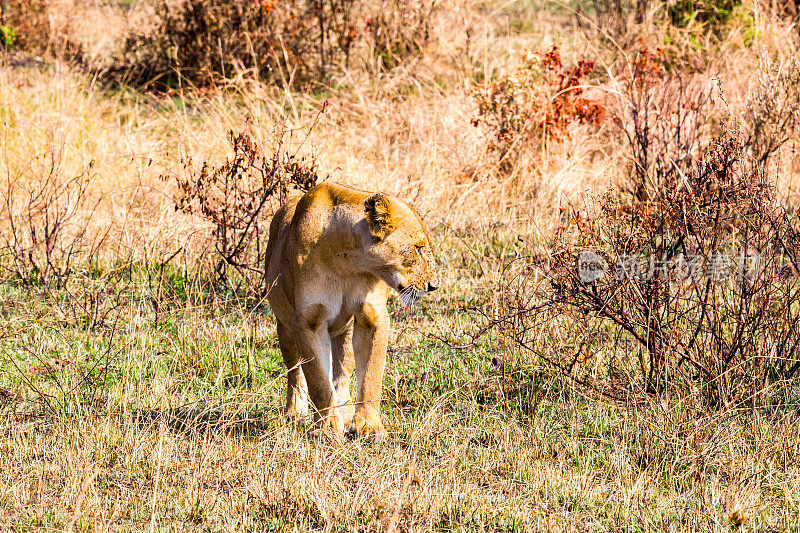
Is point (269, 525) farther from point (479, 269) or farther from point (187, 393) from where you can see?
point (479, 269)

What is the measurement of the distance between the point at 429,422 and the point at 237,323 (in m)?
2.05

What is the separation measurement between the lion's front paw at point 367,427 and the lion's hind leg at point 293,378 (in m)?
0.37

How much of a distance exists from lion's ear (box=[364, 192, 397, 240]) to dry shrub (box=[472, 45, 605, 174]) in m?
5.15

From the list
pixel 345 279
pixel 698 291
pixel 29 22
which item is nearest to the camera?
pixel 345 279

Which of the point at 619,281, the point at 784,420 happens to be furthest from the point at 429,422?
the point at 784,420

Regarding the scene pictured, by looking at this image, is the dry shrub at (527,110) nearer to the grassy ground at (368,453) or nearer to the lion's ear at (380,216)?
the grassy ground at (368,453)

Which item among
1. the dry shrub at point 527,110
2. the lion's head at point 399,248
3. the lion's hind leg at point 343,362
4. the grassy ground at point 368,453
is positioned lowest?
the grassy ground at point 368,453

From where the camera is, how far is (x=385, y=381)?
5770 millimetres

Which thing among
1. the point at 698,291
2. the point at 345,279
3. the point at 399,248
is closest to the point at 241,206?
the point at 345,279

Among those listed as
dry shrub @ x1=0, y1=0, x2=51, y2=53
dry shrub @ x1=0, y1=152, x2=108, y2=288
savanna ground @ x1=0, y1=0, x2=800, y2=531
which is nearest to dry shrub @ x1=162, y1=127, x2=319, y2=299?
savanna ground @ x1=0, y1=0, x2=800, y2=531

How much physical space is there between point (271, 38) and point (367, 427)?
8576 mm

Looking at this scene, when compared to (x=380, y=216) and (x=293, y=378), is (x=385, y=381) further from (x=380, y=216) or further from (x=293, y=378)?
(x=380, y=216)

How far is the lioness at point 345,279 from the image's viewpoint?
4.57 metres

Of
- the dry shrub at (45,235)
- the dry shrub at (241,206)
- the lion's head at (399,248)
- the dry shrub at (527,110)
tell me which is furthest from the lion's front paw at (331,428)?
the dry shrub at (527,110)
